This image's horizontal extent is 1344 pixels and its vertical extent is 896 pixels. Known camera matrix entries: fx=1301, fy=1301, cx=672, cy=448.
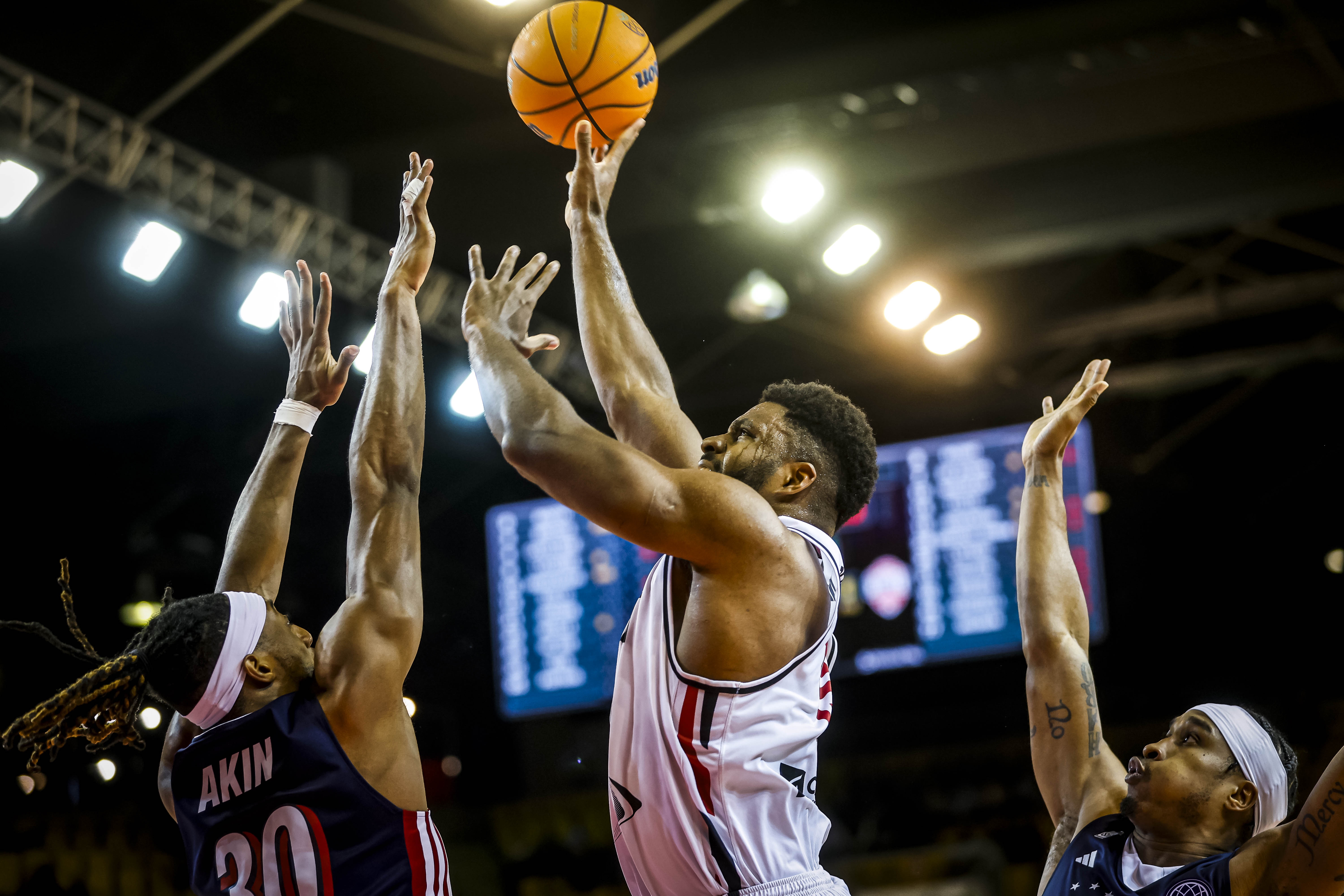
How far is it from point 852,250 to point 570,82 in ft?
15.2

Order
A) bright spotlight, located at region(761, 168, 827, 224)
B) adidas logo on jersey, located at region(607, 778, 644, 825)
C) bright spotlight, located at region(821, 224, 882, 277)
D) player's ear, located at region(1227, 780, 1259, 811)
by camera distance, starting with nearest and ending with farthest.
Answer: adidas logo on jersey, located at region(607, 778, 644, 825)
player's ear, located at region(1227, 780, 1259, 811)
bright spotlight, located at region(761, 168, 827, 224)
bright spotlight, located at region(821, 224, 882, 277)

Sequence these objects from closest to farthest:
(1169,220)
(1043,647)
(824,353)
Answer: (1043,647) < (1169,220) < (824,353)

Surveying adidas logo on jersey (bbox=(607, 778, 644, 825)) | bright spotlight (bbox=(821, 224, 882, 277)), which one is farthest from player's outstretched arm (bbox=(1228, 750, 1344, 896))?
bright spotlight (bbox=(821, 224, 882, 277))

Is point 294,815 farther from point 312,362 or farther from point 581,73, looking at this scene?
point 581,73

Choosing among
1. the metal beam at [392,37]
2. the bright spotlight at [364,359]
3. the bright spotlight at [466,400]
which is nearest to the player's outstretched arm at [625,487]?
the bright spotlight at [364,359]

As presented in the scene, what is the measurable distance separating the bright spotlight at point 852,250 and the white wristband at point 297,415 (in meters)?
4.99

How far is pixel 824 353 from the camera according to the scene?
10773 mm

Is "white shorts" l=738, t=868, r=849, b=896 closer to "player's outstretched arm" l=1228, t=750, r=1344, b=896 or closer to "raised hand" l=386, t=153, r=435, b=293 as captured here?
"player's outstretched arm" l=1228, t=750, r=1344, b=896

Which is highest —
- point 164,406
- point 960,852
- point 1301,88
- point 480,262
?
point 1301,88

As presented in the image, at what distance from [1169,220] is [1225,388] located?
16.7ft

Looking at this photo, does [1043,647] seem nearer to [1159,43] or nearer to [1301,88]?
[1159,43]

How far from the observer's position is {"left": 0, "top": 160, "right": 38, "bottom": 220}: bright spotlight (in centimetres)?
608

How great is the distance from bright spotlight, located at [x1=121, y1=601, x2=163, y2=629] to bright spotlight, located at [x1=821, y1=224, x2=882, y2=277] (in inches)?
219

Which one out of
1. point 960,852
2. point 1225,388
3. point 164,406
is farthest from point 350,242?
point 1225,388
